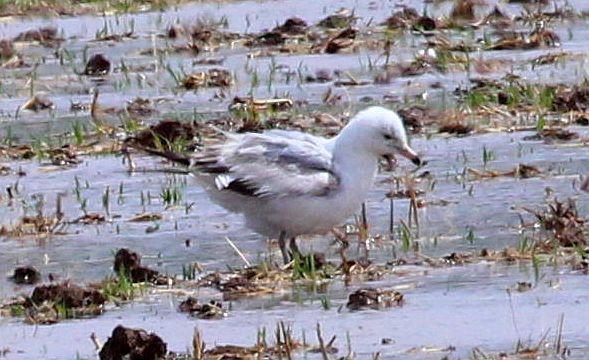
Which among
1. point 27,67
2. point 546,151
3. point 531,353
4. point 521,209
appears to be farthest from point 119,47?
point 531,353

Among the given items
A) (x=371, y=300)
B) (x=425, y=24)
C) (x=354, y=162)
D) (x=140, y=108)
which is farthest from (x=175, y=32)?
→ (x=371, y=300)

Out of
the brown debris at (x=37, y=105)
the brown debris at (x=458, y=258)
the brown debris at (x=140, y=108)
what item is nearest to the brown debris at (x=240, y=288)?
the brown debris at (x=458, y=258)

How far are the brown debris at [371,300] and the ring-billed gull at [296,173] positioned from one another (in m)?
1.42

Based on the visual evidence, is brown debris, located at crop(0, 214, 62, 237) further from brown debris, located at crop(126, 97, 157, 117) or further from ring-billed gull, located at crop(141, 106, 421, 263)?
brown debris, located at crop(126, 97, 157, 117)

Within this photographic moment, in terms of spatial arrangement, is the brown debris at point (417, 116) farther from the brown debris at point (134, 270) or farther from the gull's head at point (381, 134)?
the brown debris at point (134, 270)

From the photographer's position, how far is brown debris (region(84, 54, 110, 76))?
17.4 metres

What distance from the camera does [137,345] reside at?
802 cm

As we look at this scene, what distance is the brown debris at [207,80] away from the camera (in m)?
16.3

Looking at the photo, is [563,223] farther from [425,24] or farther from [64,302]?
[425,24]

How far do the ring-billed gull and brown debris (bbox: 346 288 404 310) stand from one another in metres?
1.42

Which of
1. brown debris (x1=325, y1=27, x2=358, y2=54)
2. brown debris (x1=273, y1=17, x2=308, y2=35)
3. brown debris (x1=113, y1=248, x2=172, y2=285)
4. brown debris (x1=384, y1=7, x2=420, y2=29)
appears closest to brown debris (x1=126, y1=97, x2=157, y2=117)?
brown debris (x1=325, y1=27, x2=358, y2=54)

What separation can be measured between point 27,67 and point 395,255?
27.4ft

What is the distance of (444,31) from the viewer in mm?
18641

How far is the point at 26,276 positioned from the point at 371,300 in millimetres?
1962
